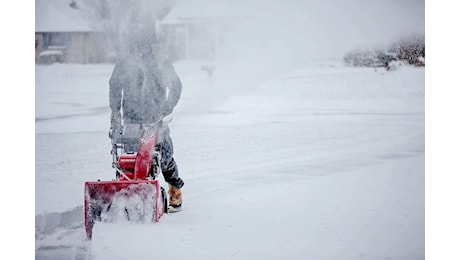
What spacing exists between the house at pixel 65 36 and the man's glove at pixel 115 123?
15.6 inches

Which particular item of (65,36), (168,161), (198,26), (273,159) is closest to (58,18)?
(65,36)

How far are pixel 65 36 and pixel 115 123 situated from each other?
27.9 inches

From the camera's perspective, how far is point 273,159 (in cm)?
348

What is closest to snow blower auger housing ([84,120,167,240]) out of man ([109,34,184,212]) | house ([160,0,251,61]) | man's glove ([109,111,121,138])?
man's glove ([109,111,121,138])

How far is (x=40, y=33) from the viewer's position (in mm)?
3273

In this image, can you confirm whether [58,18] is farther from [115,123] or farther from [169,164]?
[169,164]

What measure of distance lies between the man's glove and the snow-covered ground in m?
0.24

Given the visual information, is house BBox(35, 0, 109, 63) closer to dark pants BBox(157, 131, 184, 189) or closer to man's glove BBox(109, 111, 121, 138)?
man's glove BBox(109, 111, 121, 138)

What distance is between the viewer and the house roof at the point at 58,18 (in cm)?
323

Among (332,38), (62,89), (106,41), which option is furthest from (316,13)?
(62,89)

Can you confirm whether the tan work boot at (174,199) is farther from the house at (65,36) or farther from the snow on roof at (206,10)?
the snow on roof at (206,10)

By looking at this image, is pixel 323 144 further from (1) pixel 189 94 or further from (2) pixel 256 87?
(1) pixel 189 94

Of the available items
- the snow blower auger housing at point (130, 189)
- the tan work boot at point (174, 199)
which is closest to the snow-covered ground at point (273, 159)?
the tan work boot at point (174, 199)
